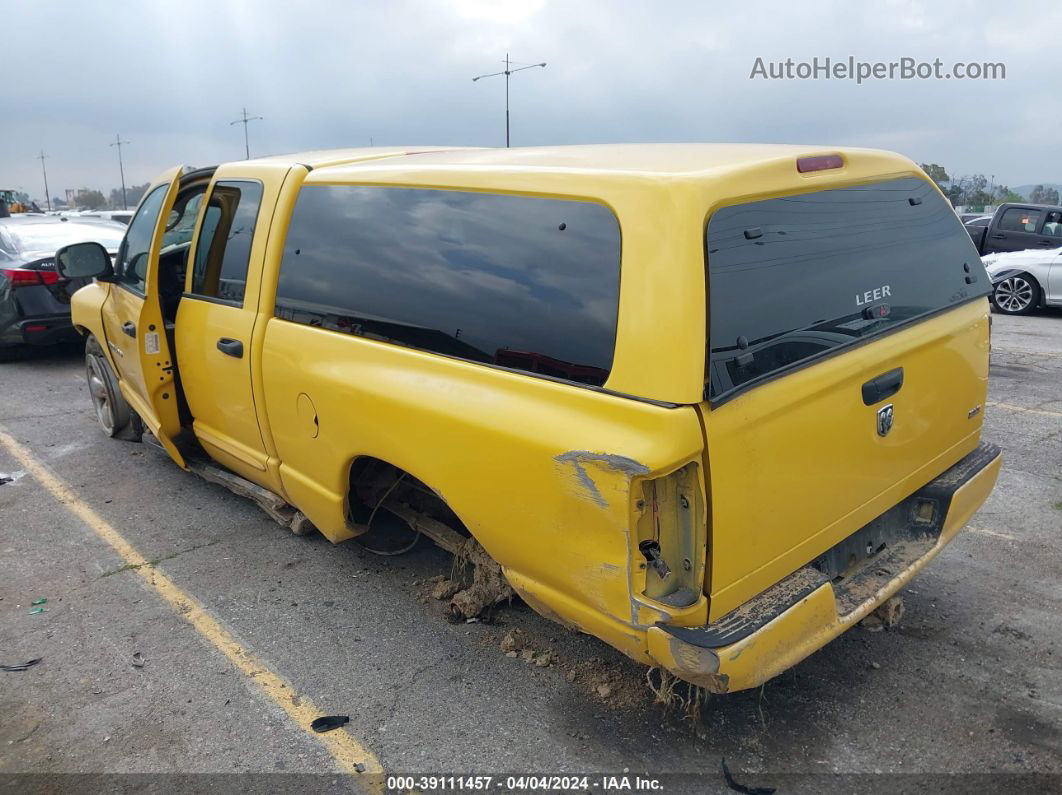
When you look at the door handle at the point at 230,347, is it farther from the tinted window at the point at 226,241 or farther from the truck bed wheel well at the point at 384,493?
the truck bed wheel well at the point at 384,493

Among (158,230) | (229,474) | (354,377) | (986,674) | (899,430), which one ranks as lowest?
(986,674)

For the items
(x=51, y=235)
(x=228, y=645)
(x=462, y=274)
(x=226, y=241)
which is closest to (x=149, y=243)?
(x=226, y=241)

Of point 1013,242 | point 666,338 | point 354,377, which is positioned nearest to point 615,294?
point 666,338

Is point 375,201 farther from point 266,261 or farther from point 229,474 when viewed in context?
point 229,474

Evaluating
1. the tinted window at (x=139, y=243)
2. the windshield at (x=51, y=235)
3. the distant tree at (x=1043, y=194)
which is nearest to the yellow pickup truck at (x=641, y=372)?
the tinted window at (x=139, y=243)

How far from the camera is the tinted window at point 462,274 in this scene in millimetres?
2396

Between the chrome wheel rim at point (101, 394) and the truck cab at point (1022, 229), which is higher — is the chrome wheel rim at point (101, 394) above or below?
below

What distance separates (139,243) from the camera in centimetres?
472

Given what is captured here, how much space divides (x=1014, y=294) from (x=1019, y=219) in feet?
8.58

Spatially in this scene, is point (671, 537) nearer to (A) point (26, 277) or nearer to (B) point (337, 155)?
(B) point (337, 155)

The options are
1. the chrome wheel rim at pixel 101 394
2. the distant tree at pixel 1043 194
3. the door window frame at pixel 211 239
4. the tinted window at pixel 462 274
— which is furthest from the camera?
the distant tree at pixel 1043 194

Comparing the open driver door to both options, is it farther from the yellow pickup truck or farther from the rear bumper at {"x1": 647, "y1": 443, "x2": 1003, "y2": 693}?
the rear bumper at {"x1": 647, "y1": 443, "x2": 1003, "y2": 693}

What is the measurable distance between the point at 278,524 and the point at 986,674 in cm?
350

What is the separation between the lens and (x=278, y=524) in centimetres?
453
